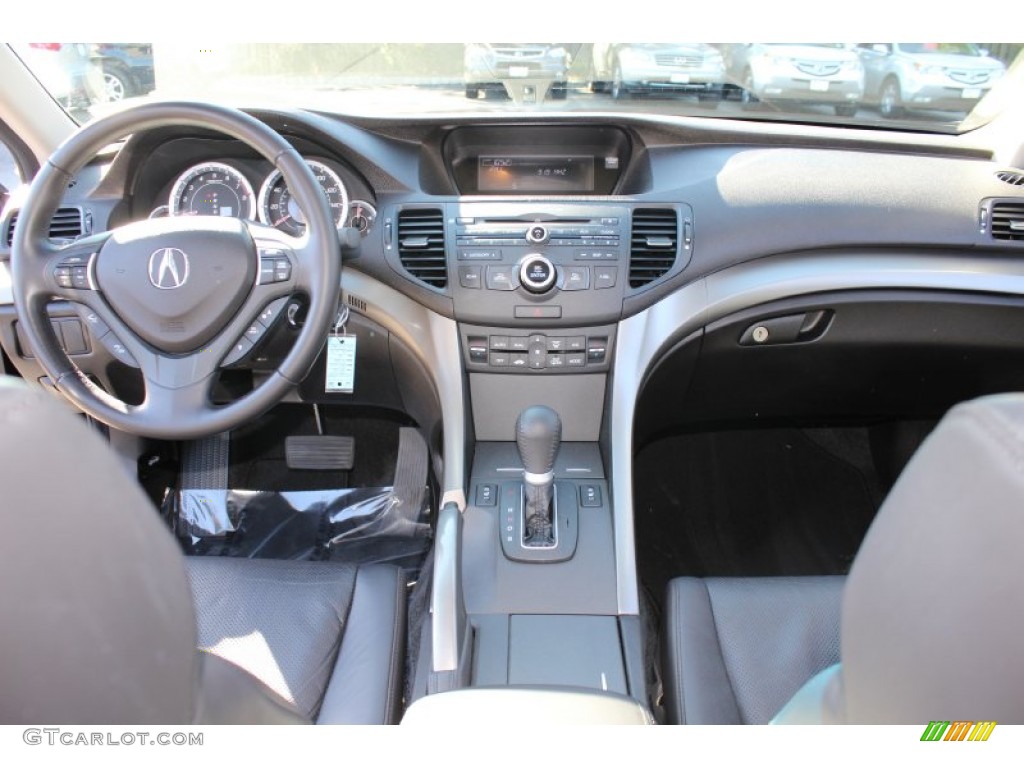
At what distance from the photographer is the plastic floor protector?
6.73 feet

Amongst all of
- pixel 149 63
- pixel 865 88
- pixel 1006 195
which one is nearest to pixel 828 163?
pixel 865 88

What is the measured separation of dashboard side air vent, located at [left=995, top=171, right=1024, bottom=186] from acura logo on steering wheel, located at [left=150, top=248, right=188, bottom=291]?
185cm

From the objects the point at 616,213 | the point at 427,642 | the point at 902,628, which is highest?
the point at 616,213

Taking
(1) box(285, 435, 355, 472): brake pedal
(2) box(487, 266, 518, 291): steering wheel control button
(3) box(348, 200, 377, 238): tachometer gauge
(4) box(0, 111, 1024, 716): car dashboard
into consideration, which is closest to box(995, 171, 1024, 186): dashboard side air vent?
(4) box(0, 111, 1024, 716): car dashboard

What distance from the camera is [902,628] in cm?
64

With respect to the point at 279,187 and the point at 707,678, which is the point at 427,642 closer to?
the point at 707,678

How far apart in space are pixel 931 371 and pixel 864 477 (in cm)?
59

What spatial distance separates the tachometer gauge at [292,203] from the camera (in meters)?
1.83

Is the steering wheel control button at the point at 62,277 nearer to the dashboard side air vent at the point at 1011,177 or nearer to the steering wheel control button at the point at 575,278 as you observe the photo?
the steering wheel control button at the point at 575,278

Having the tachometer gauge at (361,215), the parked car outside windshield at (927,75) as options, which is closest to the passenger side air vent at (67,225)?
the tachometer gauge at (361,215)

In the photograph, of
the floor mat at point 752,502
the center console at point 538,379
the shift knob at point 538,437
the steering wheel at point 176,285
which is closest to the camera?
the steering wheel at point 176,285

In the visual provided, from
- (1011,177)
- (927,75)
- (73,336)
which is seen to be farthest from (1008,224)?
(73,336)

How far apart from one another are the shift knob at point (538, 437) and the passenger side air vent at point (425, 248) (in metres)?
0.43

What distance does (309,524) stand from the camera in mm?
2117
